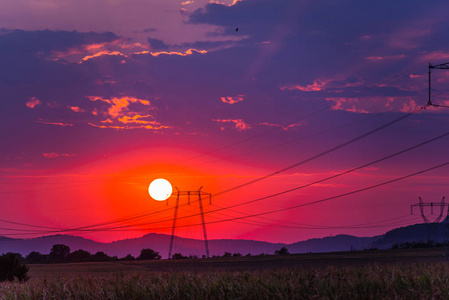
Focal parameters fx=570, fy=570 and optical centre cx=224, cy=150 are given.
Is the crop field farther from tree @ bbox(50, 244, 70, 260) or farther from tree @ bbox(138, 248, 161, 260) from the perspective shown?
tree @ bbox(50, 244, 70, 260)

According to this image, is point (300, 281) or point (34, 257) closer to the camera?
point (300, 281)

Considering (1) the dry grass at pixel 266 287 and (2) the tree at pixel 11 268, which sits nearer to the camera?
(1) the dry grass at pixel 266 287

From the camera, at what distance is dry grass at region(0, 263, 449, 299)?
60.8 feet

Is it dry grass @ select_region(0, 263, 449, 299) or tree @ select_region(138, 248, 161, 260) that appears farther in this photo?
tree @ select_region(138, 248, 161, 260)

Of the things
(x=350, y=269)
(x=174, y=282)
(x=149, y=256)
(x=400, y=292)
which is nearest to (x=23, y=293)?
(x=174, y=282)

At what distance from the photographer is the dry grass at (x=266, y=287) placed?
18531mm

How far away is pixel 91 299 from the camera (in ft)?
69.0

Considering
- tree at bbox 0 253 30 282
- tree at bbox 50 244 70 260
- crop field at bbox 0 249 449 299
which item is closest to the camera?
crop field at bbox 0 249 449 299

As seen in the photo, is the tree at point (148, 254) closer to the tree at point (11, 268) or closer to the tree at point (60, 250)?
the tree at point (60, 250)

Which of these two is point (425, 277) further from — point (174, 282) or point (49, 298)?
point (49, 298)

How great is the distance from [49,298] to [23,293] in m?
2.04

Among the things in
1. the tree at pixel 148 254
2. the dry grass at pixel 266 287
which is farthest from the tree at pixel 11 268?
the tree at pixel 148 254

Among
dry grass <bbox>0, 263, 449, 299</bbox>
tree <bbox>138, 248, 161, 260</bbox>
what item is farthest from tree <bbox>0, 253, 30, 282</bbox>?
tree <bbox>138, 248, 161, 260</bbox>

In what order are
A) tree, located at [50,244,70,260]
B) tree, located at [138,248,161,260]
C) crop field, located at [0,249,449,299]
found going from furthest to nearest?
tree, located at [50,244,70,260]
tree, located at [138,248,161,260]
crop field, located at [0,249,449,299]
